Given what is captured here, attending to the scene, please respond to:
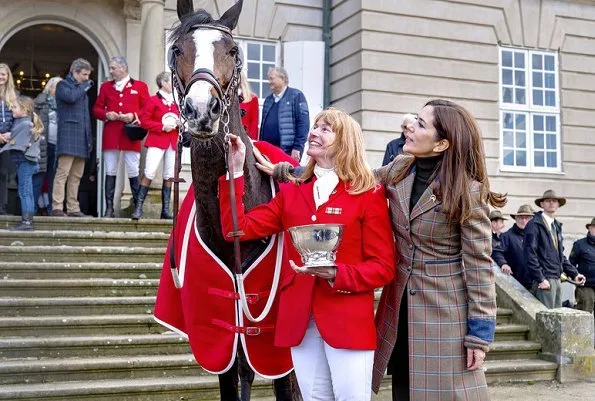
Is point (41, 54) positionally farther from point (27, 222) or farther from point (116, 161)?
point (27, 222)

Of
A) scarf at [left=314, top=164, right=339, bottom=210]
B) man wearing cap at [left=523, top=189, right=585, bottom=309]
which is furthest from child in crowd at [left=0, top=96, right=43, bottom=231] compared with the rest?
man wearing cap at [left=523, top=189, right=585, bottom=309]

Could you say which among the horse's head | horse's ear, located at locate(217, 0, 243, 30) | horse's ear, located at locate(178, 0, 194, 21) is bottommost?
the horse's head

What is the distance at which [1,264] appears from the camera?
7348 mm

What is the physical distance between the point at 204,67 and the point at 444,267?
1453mm

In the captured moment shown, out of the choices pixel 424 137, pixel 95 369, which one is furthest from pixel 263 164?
pixel 95 369

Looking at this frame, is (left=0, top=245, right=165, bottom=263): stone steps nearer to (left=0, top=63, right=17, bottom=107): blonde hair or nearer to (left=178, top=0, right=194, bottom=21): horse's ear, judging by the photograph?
(left=0, top=63, right=17, bottom=107): blonde hair

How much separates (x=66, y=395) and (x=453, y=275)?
3732 mm

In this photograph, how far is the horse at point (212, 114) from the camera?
3.19 m

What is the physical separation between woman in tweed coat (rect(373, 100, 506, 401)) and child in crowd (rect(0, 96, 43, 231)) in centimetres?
596

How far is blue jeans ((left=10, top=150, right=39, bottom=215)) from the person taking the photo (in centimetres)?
828

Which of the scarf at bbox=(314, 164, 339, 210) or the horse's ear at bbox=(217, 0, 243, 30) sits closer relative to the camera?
the scarf at bbox=(314, 164, 339, 210)

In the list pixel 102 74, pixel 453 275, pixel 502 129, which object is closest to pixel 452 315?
pixel 453 275

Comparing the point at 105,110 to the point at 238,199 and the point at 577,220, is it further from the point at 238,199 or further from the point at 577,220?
the point at 577,220

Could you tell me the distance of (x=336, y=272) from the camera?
10.4 ft
